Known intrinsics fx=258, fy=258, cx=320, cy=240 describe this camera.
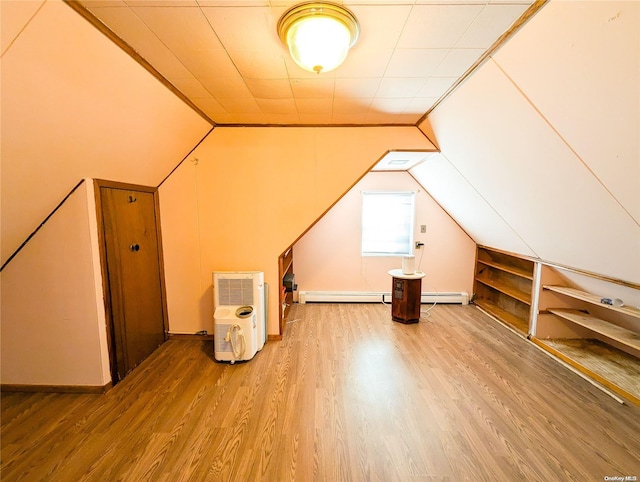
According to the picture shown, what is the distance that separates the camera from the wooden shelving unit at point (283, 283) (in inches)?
114

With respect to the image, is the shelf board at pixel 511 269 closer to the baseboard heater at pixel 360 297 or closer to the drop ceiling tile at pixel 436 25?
the baseboard heater at pixel 360 297

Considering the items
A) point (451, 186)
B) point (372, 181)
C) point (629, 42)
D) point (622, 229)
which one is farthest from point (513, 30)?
point (372, 181)

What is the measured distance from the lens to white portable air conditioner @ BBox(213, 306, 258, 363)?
2.40m

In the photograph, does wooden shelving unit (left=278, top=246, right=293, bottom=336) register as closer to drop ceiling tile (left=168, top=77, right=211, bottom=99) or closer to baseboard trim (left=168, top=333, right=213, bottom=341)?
baseboard trim (left=168, top=333, right=213, bottom=341)

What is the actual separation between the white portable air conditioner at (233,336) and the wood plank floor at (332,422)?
120 millimetres

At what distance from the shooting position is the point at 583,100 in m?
1.24

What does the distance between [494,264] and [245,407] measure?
143 inches

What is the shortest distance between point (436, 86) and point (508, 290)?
2.92 metres

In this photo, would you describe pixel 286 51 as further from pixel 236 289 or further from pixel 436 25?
pixel 236 289

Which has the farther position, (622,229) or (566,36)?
(622,229)

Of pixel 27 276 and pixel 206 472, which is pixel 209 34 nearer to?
pixel 27 276

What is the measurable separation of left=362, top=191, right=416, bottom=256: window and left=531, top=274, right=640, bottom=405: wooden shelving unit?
176 centimetres

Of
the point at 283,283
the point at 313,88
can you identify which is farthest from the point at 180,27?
the point at 283,283

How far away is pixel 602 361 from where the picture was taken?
2.35 metres
